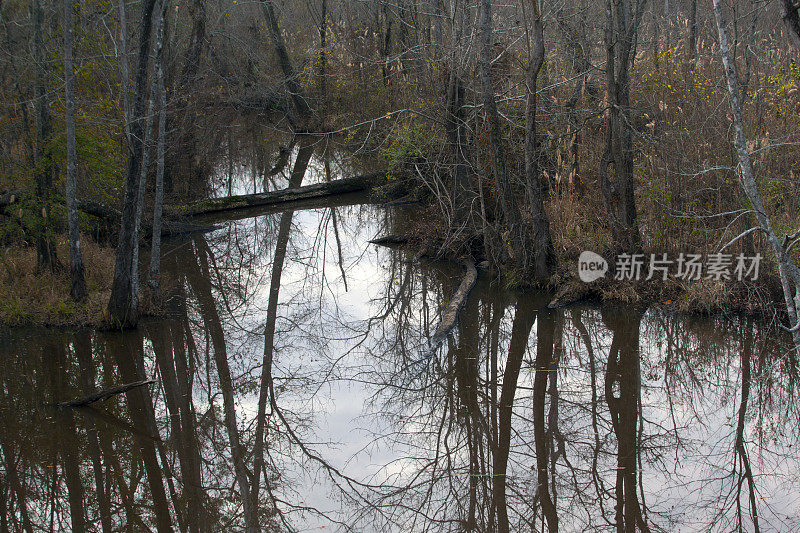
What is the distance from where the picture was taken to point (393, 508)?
554 cm

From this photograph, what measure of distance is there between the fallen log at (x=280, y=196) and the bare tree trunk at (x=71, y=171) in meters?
5.07

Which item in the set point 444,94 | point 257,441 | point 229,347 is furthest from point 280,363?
point 444,94

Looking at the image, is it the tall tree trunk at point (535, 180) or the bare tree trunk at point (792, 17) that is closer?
the bare tree trunk at point (792, 17)

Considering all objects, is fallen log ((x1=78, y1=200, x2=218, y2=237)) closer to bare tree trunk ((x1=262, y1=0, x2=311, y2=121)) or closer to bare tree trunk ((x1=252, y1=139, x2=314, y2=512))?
bare tree trunk ((x1=252, y1=139, x2=314, y2=512))

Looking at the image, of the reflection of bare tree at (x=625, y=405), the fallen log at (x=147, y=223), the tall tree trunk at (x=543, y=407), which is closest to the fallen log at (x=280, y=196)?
the fallen log at (x=147, y=223)

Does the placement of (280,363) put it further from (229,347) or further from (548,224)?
(548,224)

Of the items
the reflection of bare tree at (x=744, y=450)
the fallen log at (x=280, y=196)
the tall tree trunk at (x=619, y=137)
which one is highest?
the fallen log at (x=280, y=196)

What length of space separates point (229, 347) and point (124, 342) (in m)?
1.34

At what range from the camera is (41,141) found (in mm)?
9797

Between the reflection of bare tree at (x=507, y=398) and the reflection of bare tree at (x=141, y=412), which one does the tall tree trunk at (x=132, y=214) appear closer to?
the reflection of bare tree at (x=141, y=412)

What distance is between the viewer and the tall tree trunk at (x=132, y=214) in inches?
338

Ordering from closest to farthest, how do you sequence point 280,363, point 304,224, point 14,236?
point 280,363 → point 14,236 → point 304,224

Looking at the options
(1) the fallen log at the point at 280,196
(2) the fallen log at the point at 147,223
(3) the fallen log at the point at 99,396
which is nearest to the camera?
(3) the fallen log at the point at 99,396

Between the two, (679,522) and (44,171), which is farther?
(44,171)
